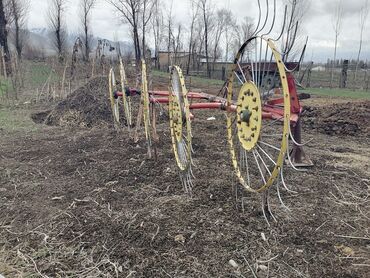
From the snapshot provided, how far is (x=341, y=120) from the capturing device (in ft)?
26.5

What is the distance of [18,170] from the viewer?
5023mm

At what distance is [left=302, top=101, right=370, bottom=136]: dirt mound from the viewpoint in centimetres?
749

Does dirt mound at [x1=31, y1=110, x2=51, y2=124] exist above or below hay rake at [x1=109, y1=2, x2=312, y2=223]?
below

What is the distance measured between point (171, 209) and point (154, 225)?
1.19ft

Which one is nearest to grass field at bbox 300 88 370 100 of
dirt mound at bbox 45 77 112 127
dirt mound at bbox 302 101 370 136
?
dirt mound at bbox 302 101 370 136

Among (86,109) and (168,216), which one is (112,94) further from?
(168,216)

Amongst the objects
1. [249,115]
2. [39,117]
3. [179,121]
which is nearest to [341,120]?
[179,121]

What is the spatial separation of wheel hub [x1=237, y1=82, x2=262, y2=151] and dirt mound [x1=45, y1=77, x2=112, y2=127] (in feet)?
18.7

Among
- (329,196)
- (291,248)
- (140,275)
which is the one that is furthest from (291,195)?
(140,275)

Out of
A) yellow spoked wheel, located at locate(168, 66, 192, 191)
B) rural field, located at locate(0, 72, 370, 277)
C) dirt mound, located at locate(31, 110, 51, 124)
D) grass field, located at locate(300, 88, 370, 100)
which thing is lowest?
rural field, located at locate(0, 72, 370, 277)

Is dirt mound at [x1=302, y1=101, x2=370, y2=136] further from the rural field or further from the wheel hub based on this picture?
the wheel hub

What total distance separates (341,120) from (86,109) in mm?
5925

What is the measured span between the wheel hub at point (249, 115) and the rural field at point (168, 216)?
2.04ft

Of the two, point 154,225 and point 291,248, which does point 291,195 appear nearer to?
point 291,248
